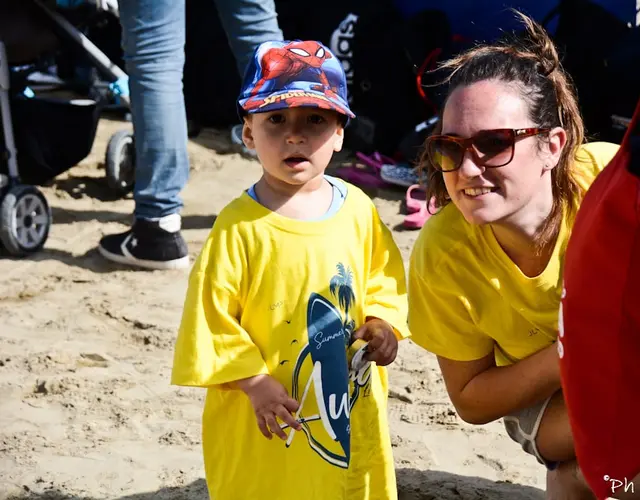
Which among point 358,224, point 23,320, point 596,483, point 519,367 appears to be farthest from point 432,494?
point 23,320

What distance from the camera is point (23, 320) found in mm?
3834

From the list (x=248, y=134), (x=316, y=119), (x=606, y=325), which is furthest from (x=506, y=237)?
(x=606, y=325)

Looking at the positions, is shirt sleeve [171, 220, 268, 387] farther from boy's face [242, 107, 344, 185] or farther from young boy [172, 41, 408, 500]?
boy's face [242, 107, 344, 185]

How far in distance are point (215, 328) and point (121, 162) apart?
326 centimetres

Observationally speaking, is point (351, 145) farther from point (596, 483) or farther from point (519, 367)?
point (596, 483)

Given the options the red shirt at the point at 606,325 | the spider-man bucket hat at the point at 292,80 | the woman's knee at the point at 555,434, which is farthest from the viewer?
the woman's knee at the point at 555,434

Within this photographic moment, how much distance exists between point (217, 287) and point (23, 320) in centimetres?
190

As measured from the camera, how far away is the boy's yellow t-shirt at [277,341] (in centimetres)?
216

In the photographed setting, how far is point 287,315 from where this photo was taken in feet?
7.23

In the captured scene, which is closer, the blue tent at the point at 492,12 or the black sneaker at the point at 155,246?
the black sneaker at the point at 155,246

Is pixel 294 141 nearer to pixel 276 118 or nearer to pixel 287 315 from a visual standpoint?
pixel 276 118

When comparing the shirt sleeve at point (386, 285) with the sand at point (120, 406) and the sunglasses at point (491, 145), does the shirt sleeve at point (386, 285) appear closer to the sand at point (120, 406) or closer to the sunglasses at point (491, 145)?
the sunglasses at point (491, 145)

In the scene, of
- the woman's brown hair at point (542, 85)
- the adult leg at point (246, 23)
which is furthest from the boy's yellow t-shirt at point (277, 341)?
the adult leg at point (246, 23)

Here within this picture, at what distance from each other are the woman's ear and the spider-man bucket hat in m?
0.44
